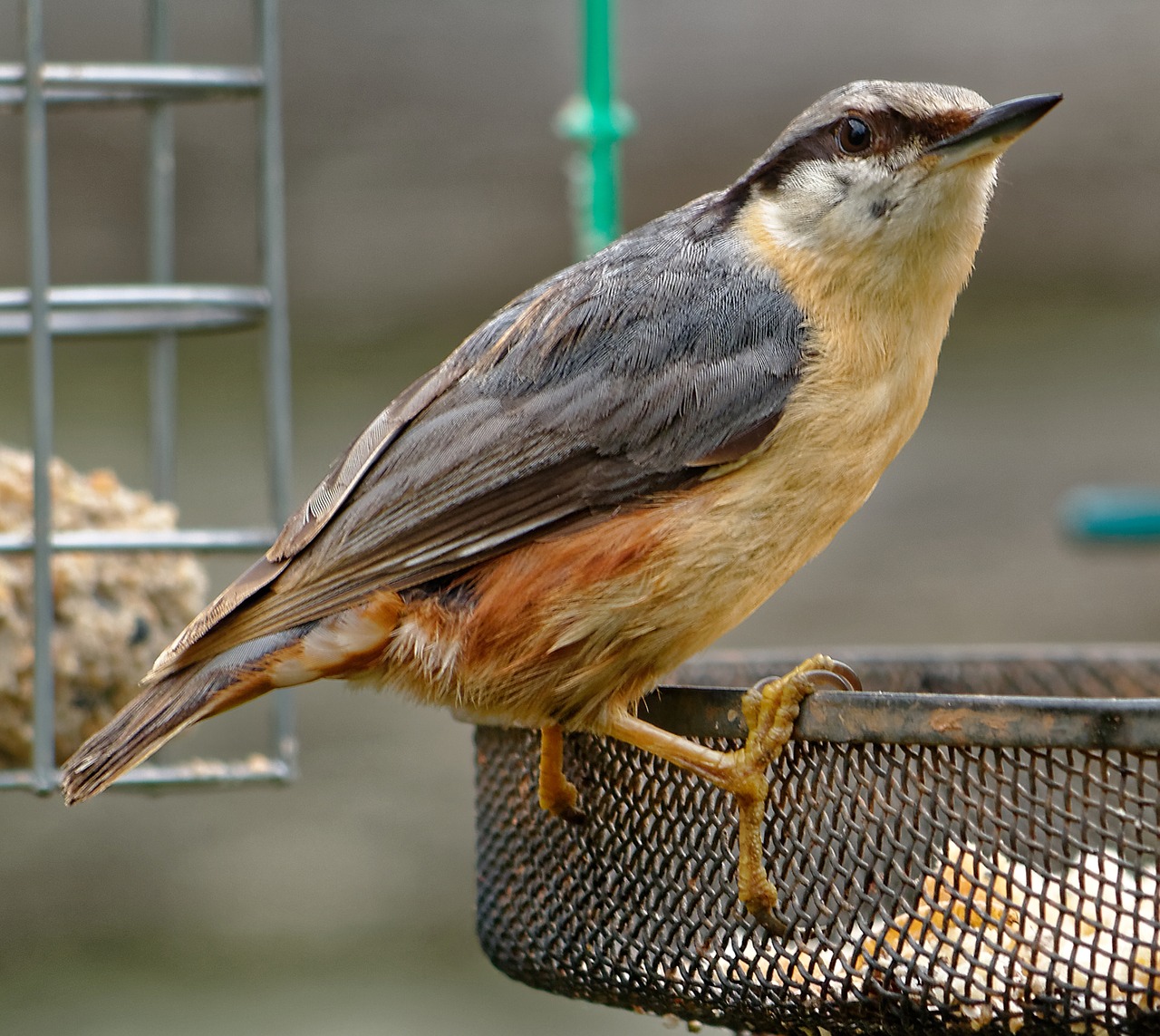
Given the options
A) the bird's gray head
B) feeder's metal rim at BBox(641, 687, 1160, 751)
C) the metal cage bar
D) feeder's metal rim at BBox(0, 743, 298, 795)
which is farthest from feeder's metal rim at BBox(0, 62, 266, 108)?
feeder's metal rim at BBox(641, 687, 1160, 751)

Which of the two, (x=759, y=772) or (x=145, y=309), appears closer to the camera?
(x=759, y=772)

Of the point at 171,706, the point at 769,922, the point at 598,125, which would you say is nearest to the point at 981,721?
the point at 769,922

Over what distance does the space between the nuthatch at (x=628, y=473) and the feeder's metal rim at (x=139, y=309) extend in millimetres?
624

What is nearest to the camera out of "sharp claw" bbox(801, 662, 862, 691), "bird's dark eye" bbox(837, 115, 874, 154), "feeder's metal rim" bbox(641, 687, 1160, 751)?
"feeder's metal rim" bbox(641, 687, 1160, 751)

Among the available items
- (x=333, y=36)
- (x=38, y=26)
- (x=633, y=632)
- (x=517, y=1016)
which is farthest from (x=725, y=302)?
(x=517, y=1016)

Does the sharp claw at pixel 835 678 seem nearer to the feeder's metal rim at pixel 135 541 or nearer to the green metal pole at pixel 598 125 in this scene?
the green metal pole at pixel 598 125

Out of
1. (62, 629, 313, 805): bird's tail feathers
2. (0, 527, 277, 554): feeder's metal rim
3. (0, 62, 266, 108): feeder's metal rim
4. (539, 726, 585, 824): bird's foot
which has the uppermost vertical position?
(0, 62, 266, 108): feeder's metal rim

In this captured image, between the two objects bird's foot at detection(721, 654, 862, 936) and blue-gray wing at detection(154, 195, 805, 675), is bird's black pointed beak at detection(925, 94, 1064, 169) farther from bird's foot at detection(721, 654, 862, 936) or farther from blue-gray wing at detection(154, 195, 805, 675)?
bird's foot at detection(721, 654, 862, 936)

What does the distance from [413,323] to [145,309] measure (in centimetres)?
174

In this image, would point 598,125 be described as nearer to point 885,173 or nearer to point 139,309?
point 885,173

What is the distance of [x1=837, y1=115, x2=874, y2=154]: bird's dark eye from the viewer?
2.43 m

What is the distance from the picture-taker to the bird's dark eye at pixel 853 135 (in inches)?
95.7

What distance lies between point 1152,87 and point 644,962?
3365 millimetres

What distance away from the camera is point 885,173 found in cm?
239
